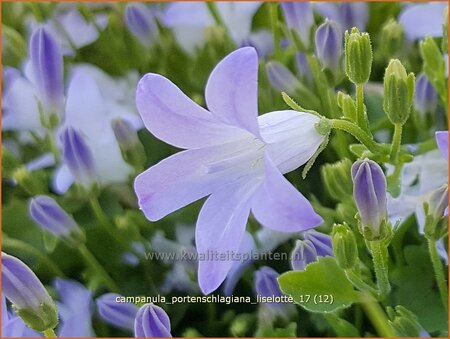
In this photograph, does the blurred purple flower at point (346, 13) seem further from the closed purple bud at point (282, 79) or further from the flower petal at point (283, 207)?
the flower petal at point (283, 207)

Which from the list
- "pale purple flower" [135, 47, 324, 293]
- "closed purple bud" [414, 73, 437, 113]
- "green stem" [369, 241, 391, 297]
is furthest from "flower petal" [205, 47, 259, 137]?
"closed purple bud" [414, 73, 437, 113]

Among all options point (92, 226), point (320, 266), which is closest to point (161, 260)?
point (92, 226)

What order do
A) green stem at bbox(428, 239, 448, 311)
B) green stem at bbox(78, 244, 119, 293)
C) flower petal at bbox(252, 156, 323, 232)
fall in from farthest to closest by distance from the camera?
A: green stem at bbox(78, 244, 119, 293), green stem at bbox(428, 239, 448, 311), flower petal at bbox(252, 156, 323, 232)

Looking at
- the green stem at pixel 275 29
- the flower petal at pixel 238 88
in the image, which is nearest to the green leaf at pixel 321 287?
the flower petal at pixel 238 88

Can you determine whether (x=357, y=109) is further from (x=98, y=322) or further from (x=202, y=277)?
(x=98, y=322)

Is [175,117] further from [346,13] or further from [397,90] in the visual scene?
[346,13]

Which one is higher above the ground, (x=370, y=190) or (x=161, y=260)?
(x=370, y=190)

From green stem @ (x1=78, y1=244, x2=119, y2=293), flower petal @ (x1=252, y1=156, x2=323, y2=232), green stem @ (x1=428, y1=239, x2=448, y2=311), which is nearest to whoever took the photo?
flower petal @ (x1=252, y1=156, x2=323, y2=232)

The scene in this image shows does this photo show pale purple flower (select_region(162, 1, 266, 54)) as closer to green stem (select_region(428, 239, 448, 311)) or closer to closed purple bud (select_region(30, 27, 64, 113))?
closed purple bud (select_region(30, 27, 64, 113))
